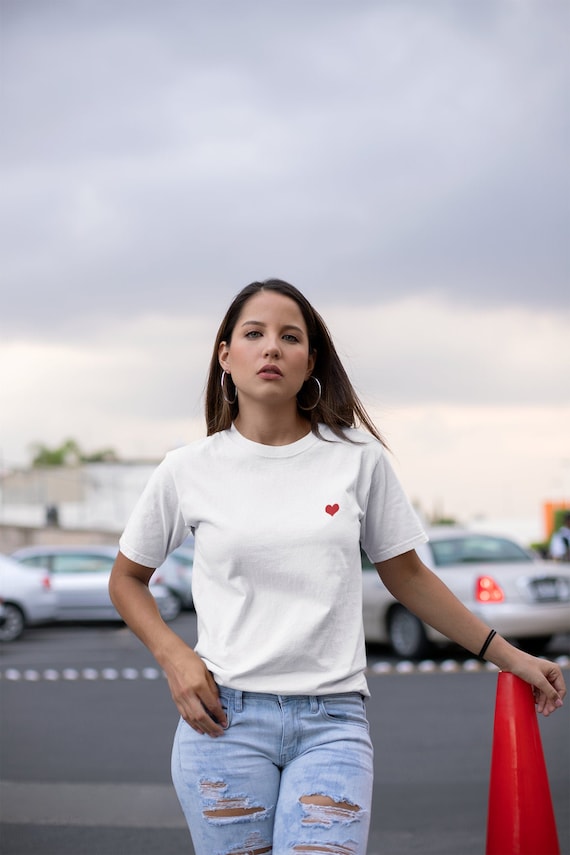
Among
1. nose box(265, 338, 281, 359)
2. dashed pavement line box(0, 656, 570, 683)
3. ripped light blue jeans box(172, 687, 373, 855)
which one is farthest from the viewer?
dashed pavement line box(0, 656, 570, 683)

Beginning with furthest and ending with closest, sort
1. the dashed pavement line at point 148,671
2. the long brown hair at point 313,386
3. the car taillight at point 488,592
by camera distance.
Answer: the dashed pavement line at point 148,671 → the car taillight at point 488,592 → the long brown hair at point 313,386

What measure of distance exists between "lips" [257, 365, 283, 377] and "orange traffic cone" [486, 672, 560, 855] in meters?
0.92

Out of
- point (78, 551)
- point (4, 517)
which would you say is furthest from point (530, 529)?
point (78, 551)

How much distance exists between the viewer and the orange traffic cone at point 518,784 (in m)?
2.88

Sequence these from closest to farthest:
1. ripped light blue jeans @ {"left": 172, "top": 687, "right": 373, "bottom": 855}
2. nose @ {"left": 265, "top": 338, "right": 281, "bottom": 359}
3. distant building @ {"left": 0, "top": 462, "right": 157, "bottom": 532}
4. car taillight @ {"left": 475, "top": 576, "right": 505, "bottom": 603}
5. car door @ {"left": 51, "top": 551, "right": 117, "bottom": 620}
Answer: ripped light blue jeans @ {"left": 172, "top": 687, "right": 373, "bottom": 855}
nose @ {"left": 265, "top": 338, "right": 281, "bottom": 359}
car taillight @ {"left": 475, "top": 576, "right": 505, "bottom": 603}
car door @ {"left": 51, "top": 551, "right": 117, "bottom": 620}
distant building @ {"left": 0, "top": 462, "right": 157, "bottom": 532}

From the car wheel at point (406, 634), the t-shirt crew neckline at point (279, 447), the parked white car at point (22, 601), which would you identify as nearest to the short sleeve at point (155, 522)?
the t-shirt crew neckline at point (279, 447)

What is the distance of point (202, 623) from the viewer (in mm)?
2787

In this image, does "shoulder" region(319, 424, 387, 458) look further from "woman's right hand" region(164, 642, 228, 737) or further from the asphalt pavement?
the asphalt pavement

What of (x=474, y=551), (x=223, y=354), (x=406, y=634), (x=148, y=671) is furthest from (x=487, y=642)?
(x=148, y=671)

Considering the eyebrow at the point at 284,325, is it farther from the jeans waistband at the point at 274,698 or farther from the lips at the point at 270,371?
the jeans waistband at the point at 274,698

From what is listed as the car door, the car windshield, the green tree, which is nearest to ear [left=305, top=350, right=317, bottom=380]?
the car windshield

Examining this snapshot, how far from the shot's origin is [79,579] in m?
21.7

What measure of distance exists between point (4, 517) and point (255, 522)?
4248 centimetres

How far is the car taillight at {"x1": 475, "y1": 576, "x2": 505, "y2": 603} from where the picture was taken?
12875 mm
